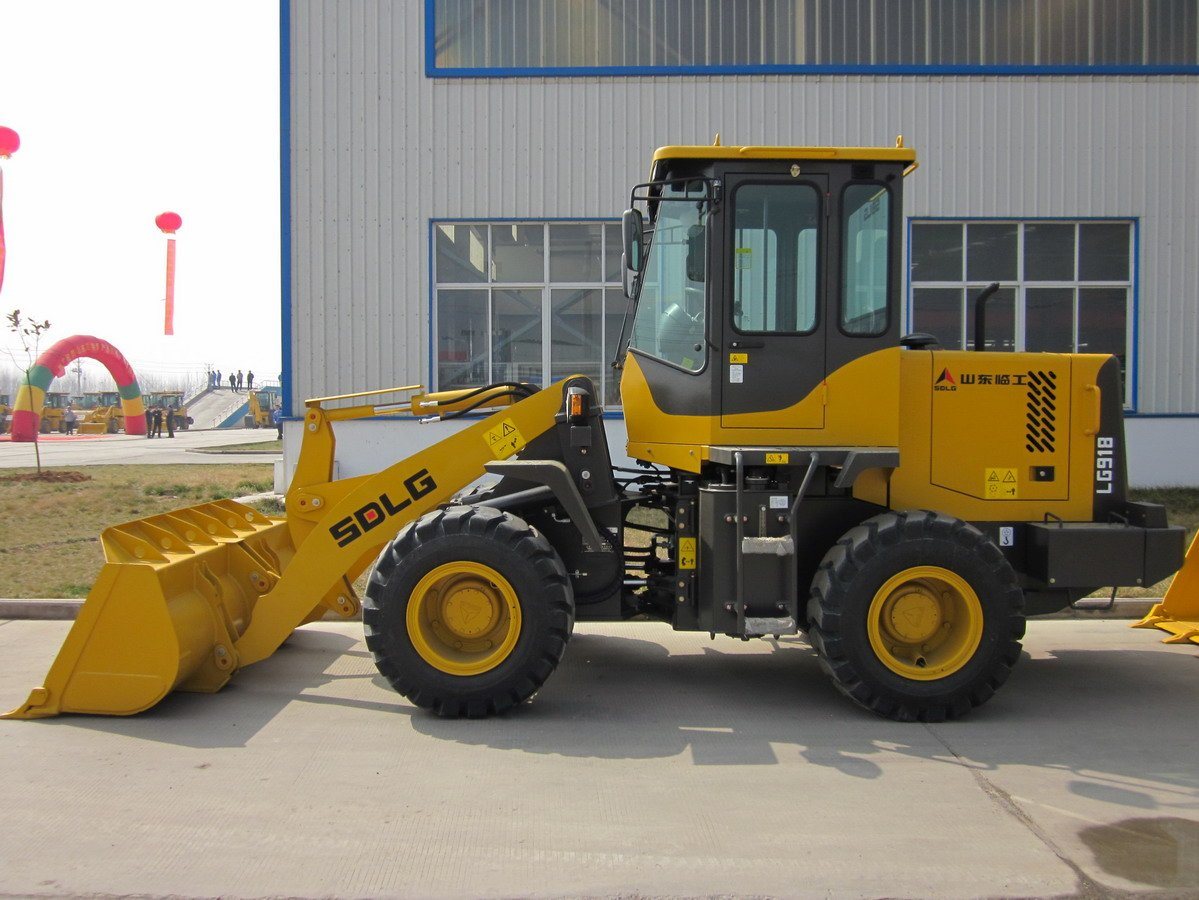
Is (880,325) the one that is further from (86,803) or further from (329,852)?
(86,803)

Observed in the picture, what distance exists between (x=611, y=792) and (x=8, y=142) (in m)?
27.7

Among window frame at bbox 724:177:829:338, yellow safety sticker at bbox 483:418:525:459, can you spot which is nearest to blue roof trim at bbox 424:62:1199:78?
window frame at bbox 724:177:829:338

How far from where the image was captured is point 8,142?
83.9 feet

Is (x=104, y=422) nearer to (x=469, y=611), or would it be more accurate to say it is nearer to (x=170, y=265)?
(x=170, y=265)

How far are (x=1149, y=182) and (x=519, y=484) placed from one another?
480 inches

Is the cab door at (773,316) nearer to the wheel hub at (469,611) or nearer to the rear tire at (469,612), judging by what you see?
the rear tire at (469,612)

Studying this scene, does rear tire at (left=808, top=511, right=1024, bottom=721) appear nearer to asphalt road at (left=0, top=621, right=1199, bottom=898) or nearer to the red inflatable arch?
asphalt road at (left=0, top=621, right=1199, bottom=898)

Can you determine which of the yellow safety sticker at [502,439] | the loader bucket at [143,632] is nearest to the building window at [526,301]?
the yellow safety sticker at [502,439]

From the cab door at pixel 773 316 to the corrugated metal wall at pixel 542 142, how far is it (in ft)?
28.1

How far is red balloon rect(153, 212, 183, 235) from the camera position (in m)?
42.4

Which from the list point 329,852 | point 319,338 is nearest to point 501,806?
point 329,852

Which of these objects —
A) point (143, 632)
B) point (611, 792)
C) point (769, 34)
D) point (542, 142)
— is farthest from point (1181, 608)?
point (542, 142)

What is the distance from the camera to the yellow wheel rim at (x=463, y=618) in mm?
5504

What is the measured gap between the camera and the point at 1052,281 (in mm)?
14359
